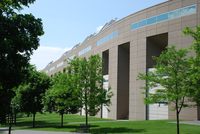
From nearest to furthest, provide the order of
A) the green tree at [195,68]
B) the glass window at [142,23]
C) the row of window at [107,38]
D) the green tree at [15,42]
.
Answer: the green tree at [15,42]
the green tree at [195,68]
the glass window at [142,23]
the row of window at [107,38]

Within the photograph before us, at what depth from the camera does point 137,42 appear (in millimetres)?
55312

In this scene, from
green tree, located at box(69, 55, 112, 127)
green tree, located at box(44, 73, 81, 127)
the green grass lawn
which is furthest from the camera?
green tree, located at box(44, 73, 81, 127)

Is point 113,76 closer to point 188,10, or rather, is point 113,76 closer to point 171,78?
point 188,10

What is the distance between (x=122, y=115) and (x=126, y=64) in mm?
8442

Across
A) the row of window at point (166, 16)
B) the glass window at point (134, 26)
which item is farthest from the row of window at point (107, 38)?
the glass window at point (134, 26)

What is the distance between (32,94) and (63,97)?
26.1 feet

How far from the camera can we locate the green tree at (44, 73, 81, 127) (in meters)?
37.3

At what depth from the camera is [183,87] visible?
72.3ft

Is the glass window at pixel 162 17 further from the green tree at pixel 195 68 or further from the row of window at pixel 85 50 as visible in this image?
the row of window at pixel 85 50

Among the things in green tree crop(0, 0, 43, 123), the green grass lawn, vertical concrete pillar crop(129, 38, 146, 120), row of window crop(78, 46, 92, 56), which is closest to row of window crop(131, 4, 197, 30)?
vertical concrete pillar crop(129, 38, 146, 120)

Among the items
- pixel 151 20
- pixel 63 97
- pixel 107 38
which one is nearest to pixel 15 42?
pixel 63 97

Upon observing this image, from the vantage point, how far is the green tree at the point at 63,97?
37312 millimetres

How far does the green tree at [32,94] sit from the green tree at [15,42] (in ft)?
85.9

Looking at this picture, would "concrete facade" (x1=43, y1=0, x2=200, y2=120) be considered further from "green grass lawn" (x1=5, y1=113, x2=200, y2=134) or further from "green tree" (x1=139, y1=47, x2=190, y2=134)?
"green tree" (x1=139, y1=47, x2=190, y2=134)
